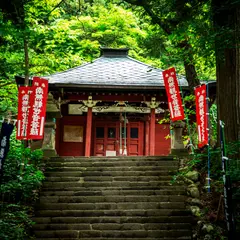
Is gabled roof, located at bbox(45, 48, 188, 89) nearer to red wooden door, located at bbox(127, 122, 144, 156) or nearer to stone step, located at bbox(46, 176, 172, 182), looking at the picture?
red wooden door, located at bbox(127, 122, 144, 156)

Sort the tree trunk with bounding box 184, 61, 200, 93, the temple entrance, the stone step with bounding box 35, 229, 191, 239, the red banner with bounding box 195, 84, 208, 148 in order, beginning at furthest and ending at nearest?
the temple entrance < the tree trunk with bounding box 184, 61, 200, 93 < the red banner with bounding box 195, 84, 208, 148 < the stone step with bounding box 35, 229, 191, 239

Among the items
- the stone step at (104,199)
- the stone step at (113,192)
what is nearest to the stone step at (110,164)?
the stone step at (113,192)

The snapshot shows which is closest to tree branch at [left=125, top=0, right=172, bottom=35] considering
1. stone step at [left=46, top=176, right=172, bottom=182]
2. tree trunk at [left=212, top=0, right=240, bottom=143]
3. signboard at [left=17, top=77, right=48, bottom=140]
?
tree trunk at [left=212, top=0, right=240, bottom=143]

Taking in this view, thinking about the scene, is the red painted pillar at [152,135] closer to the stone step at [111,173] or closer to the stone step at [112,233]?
the stone step at [111,173]

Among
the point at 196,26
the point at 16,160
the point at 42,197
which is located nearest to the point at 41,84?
the point at 16,160

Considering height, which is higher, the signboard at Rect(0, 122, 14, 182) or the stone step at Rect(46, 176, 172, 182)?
the signboard at Rect(0, 122, 14, 182)

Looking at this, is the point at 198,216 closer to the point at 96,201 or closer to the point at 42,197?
the point at 96,201

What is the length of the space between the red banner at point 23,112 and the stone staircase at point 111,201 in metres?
1.35

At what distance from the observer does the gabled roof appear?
14414mm

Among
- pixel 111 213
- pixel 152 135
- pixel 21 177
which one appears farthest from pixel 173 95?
pixel 21 177

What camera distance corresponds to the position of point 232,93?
843 centimetres

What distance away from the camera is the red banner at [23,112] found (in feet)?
35.2

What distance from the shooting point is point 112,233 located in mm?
7945

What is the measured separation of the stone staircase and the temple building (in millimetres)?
3888
